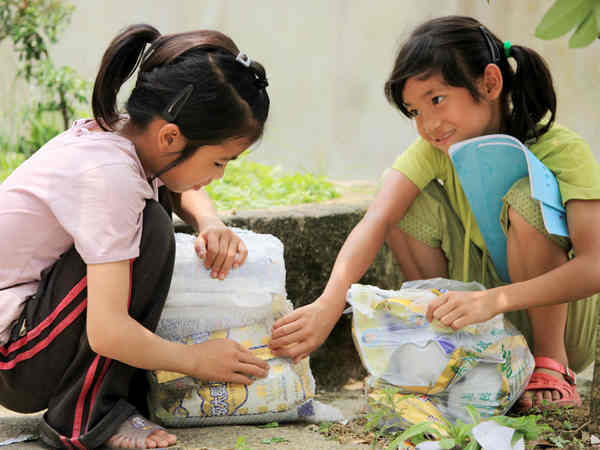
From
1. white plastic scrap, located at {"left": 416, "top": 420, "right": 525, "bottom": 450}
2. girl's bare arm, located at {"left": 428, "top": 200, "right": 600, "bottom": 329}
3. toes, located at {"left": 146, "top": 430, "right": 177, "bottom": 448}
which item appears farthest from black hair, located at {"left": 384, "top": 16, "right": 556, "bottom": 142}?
toes, located at {"left": 146, "top": 430, "right": 177, "bottom": 448}

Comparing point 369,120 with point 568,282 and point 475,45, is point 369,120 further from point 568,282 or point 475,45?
point 568,282

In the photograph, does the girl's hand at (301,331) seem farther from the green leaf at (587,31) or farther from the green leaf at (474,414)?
the green leaf at (587,31)

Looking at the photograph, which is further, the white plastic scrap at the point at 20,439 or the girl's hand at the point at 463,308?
the girl's hand at the point at 463,308

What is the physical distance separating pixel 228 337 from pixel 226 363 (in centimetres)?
10

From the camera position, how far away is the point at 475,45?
2223mm

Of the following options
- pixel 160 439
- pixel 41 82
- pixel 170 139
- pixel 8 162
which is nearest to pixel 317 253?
pixel 170 139

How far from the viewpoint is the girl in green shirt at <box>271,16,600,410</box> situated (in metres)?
1.98

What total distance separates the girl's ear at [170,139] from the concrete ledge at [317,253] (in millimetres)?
814

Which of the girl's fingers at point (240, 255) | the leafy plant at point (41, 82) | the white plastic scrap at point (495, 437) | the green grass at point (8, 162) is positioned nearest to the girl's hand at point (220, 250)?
the girl's fingers at point (240, 255)

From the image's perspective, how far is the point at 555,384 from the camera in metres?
2.09

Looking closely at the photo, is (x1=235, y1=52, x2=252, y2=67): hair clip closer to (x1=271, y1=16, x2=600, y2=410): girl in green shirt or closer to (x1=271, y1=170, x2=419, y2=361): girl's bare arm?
(x1=271, y1=16, x2=600, y2=410): girl in green shirt

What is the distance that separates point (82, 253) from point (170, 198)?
2.06 feet

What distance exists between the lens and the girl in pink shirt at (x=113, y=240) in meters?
1.70

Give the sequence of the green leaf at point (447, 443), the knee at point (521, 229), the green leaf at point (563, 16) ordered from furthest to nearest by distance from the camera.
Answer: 1. the knee at point (521, 229)
2. the green leaf at point (447, 443)
3. the green leaf at point (563, 16)
